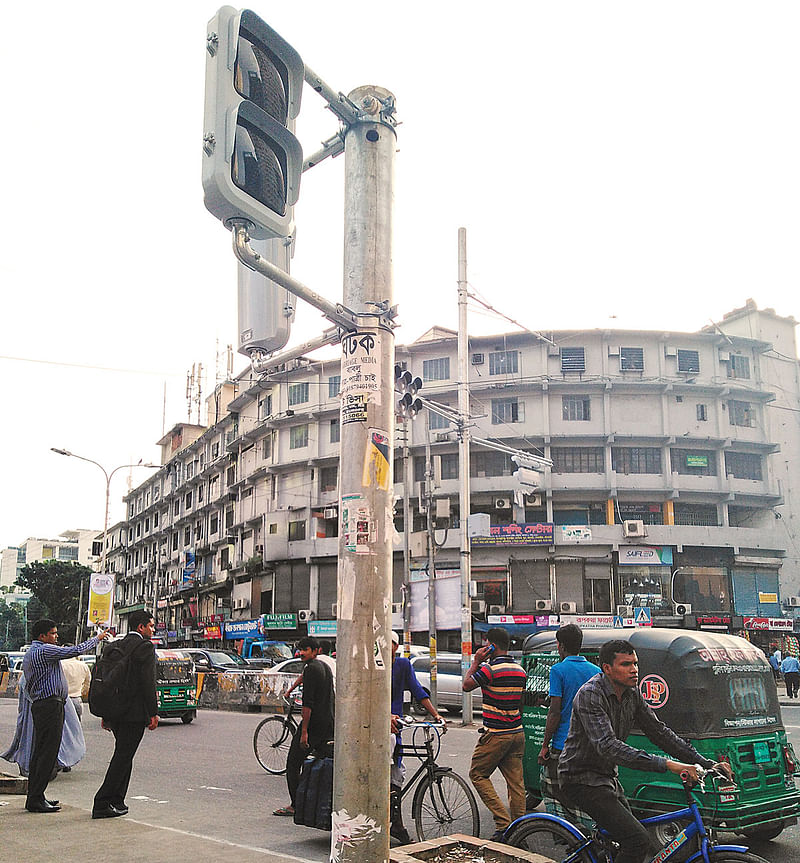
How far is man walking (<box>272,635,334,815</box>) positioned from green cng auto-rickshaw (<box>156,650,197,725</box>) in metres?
12.7

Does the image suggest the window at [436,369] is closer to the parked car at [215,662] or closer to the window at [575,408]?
the window at [575,408]

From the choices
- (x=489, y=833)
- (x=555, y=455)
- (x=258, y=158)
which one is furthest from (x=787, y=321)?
(x=258, y=158)

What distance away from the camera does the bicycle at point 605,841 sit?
4.53 m

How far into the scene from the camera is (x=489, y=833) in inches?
316

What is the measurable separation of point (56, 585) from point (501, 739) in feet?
264

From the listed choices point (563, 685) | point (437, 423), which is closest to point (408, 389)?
point (563, 685)

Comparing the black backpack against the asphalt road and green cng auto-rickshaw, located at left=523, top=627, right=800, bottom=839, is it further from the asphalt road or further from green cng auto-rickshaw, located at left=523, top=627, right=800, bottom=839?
green cng auto-rickshaw, located at left=523, top=627, right=800, bottom=839

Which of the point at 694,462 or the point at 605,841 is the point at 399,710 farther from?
the point at 694,462

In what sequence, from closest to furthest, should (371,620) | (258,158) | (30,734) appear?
1. (258,158)
2. (371,620)
3. (30,734)

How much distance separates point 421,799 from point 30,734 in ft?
13.9

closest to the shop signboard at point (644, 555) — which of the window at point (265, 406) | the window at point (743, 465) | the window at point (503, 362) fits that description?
the window at point (743, 465)

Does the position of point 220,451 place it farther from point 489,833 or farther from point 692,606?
point 489,833

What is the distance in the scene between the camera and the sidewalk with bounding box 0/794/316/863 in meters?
6.35

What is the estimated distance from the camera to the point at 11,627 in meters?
130
